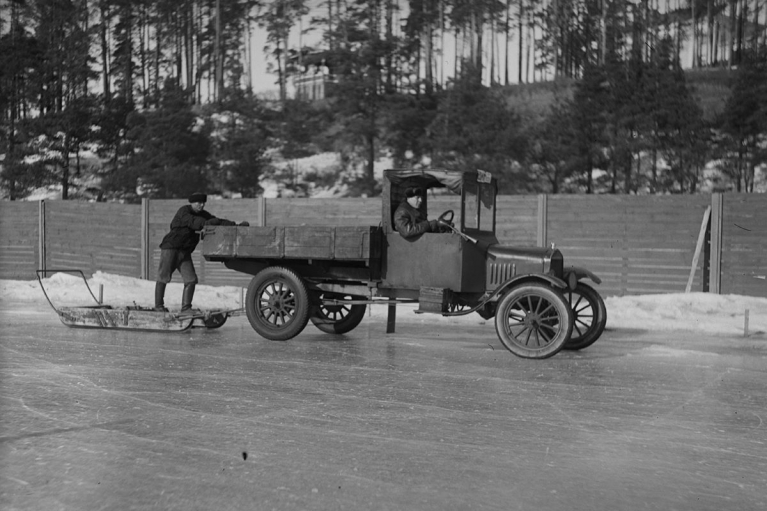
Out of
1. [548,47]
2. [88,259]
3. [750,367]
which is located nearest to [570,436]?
[750,367]

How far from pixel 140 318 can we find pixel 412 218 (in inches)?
152

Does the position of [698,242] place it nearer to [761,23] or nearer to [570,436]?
[570,436]

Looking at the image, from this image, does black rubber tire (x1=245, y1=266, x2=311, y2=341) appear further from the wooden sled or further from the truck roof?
the truck roof

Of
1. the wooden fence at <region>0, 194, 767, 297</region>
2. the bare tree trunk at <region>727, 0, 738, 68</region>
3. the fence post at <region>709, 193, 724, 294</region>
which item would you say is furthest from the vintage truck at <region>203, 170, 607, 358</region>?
the bare tree trunk at <region>727, 0, 738, 68</region>

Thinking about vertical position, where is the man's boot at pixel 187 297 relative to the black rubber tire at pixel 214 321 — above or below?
above

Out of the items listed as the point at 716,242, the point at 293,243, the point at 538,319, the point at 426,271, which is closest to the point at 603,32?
the point at 716,242

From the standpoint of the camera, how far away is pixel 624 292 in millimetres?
16391

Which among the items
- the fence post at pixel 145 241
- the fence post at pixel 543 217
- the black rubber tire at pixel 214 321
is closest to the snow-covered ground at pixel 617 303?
the black rubber tire at pixel 214 321

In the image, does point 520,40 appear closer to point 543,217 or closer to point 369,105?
point 369,105

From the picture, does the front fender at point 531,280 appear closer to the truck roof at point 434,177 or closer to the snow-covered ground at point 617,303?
the truck roof at point 434,177

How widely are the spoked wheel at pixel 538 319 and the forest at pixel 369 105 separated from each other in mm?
17344

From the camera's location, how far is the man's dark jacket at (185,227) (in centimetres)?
1181

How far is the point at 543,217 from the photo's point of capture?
1672 centimetres

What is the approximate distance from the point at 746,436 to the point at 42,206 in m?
20.3
